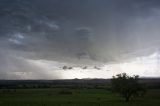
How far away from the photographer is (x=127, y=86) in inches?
4259

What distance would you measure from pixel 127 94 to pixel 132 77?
7862mm

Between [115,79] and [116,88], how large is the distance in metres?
4.31

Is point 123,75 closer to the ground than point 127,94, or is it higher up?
higher up

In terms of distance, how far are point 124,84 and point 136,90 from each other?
547 centimetres

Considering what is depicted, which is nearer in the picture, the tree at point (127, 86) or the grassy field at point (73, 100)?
the grassy field at point (73, 100)

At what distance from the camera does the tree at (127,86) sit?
108438mm

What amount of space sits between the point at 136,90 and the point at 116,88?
7955 mm

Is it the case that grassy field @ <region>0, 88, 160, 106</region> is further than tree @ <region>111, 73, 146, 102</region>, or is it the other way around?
tree @ <region>111, 73, 146, 102</region>

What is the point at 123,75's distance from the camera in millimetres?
115312

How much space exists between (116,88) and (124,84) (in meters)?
3.58

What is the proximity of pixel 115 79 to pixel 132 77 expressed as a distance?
7159mm

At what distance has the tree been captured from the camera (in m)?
108

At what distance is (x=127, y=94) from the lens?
111m
